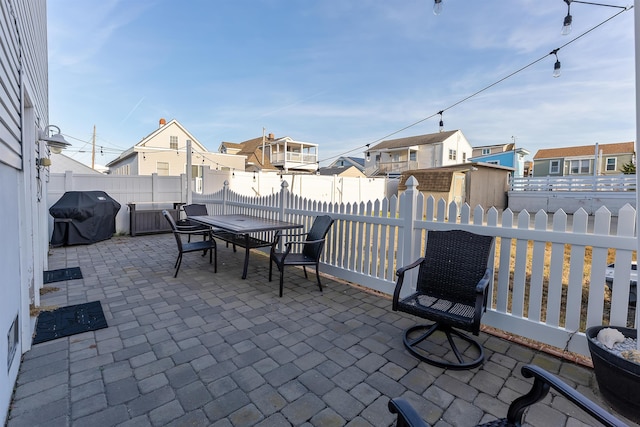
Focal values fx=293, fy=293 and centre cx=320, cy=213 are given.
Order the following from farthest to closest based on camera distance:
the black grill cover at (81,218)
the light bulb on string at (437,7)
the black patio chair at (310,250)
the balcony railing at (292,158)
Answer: the balcony railing at (292,158) < the black grill cover at (81,218) < the light bulb on string at (437,7) < the black patio chair at (310,250)

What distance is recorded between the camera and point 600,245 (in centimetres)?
216

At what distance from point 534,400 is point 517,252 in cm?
176

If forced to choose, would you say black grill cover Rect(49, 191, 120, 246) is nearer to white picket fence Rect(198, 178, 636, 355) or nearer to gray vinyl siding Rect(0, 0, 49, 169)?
gray vinyl siding Rect(0, 0, 49, 169)

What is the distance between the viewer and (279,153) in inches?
1059

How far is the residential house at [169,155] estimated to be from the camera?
59.4ft

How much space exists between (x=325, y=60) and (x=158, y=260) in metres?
9.71

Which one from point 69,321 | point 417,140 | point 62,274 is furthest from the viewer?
point 417,140

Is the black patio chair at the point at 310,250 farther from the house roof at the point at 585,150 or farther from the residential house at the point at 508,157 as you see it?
the house roof at the point at 585,150

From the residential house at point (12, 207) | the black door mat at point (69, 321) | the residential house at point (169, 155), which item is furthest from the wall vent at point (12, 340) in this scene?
the residential house at point (169, 155)

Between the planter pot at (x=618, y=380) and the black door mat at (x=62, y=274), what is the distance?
5.61m

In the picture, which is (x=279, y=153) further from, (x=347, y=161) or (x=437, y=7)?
(x=437, y=7)

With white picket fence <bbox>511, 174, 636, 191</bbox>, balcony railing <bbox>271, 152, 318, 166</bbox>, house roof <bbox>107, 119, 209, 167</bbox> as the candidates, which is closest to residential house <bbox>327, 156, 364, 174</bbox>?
balcony railing <bbox>271, 152, 318, 166</bbox>

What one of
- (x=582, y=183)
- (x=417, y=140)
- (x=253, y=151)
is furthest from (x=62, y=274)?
(x=417, y=140)

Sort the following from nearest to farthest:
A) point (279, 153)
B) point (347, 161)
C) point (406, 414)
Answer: point (406, 414)
point (279, 153)
point (347, 161)
